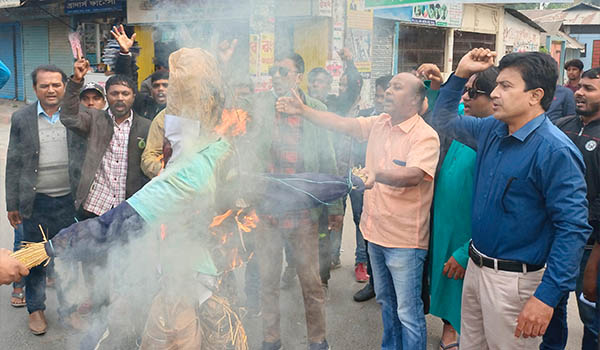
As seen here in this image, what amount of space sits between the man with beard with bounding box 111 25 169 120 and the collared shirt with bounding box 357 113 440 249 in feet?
5.14

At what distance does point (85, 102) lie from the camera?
13.8 ft

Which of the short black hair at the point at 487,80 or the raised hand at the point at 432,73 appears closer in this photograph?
the short black hair at the point at 487,80

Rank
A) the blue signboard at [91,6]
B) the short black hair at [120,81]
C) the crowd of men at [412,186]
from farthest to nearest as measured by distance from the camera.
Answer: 1. the blue signboard at [91,6]
2. the short black hair at [120,81]
3. the crowd of men at [412,186]

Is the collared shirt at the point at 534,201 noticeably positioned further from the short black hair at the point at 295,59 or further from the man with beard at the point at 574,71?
the man with beard at the point at 574,71

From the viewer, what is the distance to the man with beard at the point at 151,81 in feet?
12.0

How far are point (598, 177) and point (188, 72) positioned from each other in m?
2.48

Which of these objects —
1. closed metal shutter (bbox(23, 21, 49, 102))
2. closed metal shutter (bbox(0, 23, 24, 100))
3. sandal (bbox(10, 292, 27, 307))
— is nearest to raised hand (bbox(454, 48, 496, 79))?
sandal (bbox(10, 292, 27, 307))

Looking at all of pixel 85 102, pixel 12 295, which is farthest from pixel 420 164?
pixel 12 295

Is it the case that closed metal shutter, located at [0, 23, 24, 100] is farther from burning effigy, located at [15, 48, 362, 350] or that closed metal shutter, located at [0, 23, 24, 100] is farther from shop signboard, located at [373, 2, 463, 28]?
burning effigy, located at [15, 48, 362, 350]

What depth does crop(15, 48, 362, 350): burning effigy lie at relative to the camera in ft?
6.53

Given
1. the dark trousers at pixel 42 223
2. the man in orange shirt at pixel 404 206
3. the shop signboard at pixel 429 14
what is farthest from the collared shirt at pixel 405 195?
the shop signboard at pixel 429 14

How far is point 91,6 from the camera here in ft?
43.2

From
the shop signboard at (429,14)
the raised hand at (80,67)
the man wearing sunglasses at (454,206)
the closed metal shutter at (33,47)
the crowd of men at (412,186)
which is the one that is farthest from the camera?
the closed metal shutter at (33,47)

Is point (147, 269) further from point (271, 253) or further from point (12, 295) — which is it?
point (12, 295)
